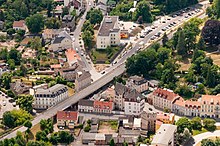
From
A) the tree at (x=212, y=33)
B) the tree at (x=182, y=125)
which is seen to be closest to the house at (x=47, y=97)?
the tree at (x=182, y=125)

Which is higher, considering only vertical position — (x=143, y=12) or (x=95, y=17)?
(x=143, y=12)

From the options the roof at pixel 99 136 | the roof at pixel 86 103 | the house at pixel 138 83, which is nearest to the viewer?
the roof at pixel 99 136

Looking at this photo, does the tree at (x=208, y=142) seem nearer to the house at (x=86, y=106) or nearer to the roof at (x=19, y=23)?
the house at (x=86, y=106)

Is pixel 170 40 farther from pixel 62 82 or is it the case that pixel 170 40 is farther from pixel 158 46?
pixel 62 82

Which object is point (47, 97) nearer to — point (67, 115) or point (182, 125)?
point (67, 115)

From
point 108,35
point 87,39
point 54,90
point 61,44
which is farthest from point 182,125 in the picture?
point 61,44

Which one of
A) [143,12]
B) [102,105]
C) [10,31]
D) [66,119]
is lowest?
[66,119]
